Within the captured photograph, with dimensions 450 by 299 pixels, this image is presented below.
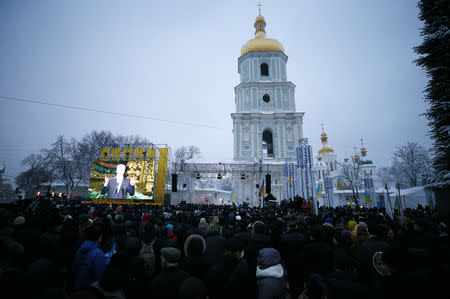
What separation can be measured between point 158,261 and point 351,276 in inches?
141

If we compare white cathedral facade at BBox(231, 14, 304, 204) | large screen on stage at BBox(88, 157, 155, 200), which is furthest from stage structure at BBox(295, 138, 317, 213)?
large screen on stage at BBox(88, 157, 155, 200)

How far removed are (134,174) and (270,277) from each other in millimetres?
22977

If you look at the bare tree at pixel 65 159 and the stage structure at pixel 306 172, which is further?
the bare tree at pixel 65 159

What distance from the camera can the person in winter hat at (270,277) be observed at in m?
3.02

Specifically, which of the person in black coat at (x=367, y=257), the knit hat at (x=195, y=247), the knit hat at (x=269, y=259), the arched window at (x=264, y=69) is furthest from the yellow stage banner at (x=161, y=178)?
the arched window at (x=264, y=69)

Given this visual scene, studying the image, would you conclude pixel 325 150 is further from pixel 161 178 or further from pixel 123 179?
pixel 123 179

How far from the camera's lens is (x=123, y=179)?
23219 millimetres

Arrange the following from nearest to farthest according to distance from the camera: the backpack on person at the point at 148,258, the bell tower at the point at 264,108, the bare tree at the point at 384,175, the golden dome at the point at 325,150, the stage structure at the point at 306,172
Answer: the backpack on person at the point at 148,258 < the stage structure at the point at 306,172 < the bell tower at the point at 264,108 < the bare tree at the point at 384,175 < the golden dome at the point at 325,150

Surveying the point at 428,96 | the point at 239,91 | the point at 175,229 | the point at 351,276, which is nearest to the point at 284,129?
the point at 239,91

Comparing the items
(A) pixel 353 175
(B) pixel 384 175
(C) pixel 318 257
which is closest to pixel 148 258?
(C) pixel 318 257

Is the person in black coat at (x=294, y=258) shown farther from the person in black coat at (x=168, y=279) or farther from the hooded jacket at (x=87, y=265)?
the hooded jacket at (x=87, y=265)

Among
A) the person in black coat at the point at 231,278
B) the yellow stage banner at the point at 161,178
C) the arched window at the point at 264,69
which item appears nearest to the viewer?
the person in black coat at the point at 231,278

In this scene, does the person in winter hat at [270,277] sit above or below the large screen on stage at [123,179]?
below

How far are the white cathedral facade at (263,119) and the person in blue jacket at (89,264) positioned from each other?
81.6ft
